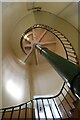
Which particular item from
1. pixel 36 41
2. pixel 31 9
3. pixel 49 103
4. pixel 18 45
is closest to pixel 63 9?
pixel 31 9

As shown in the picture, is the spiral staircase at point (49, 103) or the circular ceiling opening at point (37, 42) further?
the circular ceiling opening at point (37, 42)

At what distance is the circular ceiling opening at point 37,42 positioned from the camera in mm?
4570

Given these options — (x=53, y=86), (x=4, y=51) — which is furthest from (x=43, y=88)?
(x=4, y=51)

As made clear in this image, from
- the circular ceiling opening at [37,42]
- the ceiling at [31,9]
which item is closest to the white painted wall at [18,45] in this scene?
the ceiling at [31,9]

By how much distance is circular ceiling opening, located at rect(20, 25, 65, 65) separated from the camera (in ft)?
15.0

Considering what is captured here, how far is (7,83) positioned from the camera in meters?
3.42

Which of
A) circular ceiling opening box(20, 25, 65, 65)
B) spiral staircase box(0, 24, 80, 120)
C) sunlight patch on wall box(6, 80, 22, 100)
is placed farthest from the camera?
circular ceiling opening box(20, 25, 65, 65)

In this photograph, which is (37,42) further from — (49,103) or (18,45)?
(49,103)

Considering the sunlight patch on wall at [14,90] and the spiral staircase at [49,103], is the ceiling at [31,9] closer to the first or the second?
the spiral staircase at [49,103]

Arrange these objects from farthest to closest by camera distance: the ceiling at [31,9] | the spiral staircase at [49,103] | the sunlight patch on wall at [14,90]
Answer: the sunlight patch on wall at [14,90] → the ceiling at [31,9] → the spiral staircase at [49,103]

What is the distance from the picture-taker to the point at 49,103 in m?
3.63

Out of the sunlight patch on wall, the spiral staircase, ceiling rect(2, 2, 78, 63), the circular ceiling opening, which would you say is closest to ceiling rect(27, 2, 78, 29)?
ceiling rect(2, 2, 78, 63)

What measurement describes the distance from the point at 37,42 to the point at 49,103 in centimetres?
157

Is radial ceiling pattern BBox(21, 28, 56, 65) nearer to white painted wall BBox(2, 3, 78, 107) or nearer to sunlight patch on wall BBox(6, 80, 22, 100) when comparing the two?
white painted wall BBox(2, 3, 78, 107)
